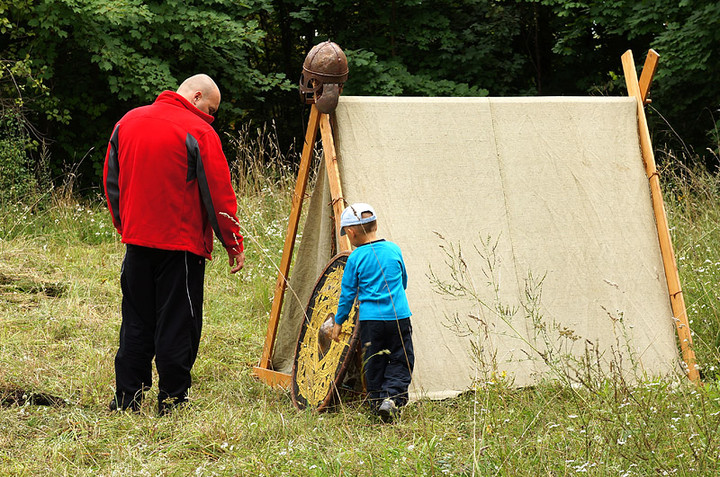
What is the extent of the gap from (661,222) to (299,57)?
13.4 meters

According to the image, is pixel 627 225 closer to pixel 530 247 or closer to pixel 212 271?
pixel 530 247

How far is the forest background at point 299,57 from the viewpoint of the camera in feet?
34.2

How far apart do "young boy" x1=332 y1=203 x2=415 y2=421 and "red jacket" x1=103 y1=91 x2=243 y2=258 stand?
0.67m

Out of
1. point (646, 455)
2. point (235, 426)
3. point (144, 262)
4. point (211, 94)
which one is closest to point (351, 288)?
point (235, 426)

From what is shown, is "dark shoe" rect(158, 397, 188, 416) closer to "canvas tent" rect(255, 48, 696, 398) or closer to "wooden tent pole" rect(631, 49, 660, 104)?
"canvas tent" rect(255, 48, 696, 398)

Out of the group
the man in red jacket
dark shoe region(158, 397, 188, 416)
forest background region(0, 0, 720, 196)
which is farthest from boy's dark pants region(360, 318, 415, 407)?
forest background region(0, 0, 720, 196)

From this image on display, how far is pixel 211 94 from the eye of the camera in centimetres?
416

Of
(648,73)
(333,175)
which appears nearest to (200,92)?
(333,175)

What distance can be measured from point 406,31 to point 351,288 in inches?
450

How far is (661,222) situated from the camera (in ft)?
15.0

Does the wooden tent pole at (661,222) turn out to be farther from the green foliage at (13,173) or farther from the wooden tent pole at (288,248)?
the green foliage at (13,173)

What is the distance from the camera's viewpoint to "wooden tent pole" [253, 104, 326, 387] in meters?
4.51

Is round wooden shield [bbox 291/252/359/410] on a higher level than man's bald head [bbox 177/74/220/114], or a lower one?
lower

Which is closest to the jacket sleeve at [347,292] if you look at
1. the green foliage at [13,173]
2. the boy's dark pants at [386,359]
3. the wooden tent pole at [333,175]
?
the boy's dark pants at [386,359]
